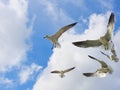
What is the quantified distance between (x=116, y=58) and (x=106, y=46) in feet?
22.3

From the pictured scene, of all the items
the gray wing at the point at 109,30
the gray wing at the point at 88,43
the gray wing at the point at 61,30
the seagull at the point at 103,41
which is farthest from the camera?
the gray wing at the point at 61,30

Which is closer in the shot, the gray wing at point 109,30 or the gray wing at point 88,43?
the gray wing at point 88,43

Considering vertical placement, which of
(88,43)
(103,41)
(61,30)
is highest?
(61,30)

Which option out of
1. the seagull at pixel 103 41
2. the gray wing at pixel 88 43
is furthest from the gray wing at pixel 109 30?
the gray wing at pixel 88 43

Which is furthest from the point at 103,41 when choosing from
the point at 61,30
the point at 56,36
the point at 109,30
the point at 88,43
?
the point at 56,36

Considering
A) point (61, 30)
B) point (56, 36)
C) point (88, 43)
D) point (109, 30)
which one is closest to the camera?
point (88, 43)

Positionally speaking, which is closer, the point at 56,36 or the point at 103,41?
the point at 103,41

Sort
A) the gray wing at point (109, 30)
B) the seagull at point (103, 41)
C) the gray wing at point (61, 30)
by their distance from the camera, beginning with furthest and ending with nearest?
the gray wing at point (61, 30)
the gray wing at point (109, 30)
the seagull at point (103, 41)

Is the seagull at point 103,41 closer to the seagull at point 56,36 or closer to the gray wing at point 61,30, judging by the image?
the gray wing at point 61,30

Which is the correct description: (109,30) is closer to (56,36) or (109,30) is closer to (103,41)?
(103,41)

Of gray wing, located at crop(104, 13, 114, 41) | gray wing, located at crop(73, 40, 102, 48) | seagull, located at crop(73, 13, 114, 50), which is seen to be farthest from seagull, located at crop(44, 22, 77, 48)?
gray wing, located at crop(73, 40, 102, 48)

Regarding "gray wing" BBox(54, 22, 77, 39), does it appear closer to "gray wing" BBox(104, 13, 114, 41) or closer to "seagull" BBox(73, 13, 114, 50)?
"gray wing" BBox(104, 13, 114, 41)

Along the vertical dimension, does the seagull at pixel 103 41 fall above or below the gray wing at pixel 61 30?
below

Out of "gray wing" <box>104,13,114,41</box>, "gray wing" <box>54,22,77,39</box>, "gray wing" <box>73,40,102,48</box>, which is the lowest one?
"gray wing" <box>73,40,102,48</box>
